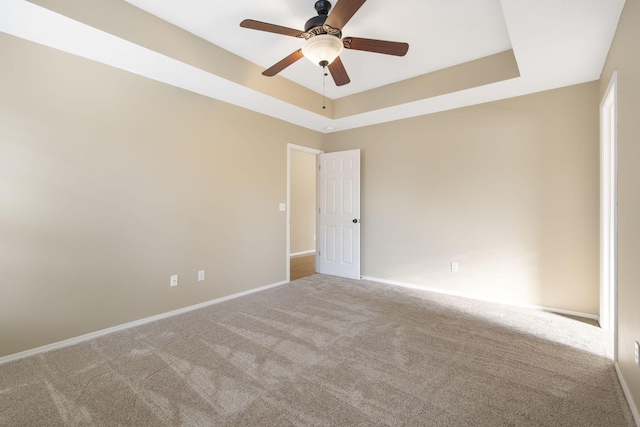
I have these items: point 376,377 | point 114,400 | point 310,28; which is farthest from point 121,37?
point 376,377

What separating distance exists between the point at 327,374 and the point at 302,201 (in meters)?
5.32

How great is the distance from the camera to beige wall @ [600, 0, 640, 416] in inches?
62.9

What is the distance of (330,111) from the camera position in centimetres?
433

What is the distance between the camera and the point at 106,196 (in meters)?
2.68

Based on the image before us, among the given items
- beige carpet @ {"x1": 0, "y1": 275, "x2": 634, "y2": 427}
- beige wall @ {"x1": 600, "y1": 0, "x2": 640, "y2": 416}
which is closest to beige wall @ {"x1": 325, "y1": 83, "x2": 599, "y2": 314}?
beige carpet @ {"x1": 0, "y1": 275, "x2": 634, "y2": 427}

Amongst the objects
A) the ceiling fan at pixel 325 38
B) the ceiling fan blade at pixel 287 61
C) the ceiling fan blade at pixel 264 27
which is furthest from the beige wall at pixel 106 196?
the ceiling fan at pixel 325 38

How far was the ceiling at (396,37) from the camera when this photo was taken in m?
2.07

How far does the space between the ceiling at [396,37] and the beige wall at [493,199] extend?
0.40 m

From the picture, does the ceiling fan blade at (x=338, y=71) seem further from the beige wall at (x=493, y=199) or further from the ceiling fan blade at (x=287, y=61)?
the beige wall at (x=493, y=199)

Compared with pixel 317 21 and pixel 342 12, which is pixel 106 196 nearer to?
pixel 317 21

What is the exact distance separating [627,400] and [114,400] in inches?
122

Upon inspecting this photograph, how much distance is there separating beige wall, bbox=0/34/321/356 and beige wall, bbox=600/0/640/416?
358cm

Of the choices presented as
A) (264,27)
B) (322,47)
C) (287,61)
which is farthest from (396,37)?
(264,27)

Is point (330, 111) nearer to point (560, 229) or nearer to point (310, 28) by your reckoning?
point (310, 28)
